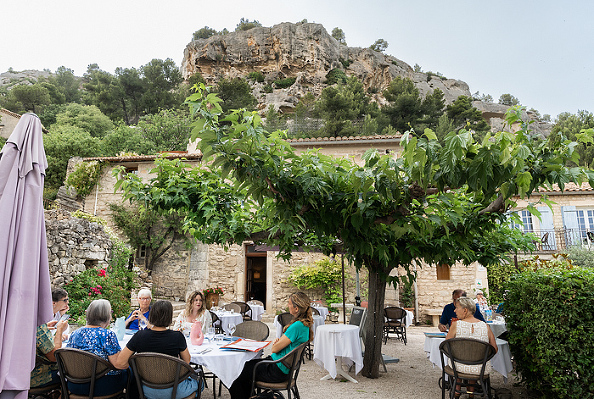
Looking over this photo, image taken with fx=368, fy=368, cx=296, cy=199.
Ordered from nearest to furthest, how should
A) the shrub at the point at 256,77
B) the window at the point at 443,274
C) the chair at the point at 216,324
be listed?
the chair at the point at 216,324 → the window at the point at 443,274 → the shrub at the point at 256,77

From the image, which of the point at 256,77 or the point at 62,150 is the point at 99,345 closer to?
the point at 62,150

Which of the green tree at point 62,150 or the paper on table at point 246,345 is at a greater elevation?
the green tree at point 62,150

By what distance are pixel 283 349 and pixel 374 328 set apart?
2461mm

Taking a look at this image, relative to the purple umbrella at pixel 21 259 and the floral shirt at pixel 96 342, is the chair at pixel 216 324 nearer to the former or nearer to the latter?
the floral shirt at pixel 96 342

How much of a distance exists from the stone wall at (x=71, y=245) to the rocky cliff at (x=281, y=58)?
2951 cm

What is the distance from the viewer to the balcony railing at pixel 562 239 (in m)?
13.9

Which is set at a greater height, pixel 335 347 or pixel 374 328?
pixel 374 328

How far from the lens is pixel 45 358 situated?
3244 millimetres

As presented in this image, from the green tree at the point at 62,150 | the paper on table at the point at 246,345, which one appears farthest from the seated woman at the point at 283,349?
the green tree at the point at 62,150

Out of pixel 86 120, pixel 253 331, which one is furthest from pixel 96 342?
pixel 86 120

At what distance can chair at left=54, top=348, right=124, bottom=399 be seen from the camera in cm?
297

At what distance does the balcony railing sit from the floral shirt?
49.5ft

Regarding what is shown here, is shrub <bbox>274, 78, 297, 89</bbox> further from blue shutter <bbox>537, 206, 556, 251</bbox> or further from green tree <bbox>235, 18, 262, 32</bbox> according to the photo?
blue shutter <bbox>537, 206, 556, 251</bbox>

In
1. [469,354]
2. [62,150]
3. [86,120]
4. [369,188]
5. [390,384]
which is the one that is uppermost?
[86,120]
